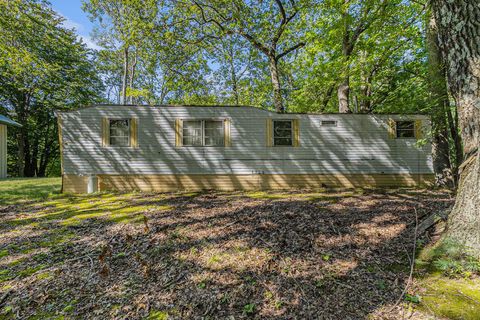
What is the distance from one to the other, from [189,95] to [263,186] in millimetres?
10824

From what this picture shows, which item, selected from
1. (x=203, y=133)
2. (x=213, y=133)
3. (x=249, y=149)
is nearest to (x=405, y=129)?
(x=249, y=149)

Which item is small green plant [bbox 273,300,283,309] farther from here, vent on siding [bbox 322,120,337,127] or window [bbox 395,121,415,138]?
window [bbox 395,121,415,138]

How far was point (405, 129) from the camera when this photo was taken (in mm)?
8461

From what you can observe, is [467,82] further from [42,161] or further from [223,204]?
[42,161]

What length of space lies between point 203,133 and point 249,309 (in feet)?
22.6

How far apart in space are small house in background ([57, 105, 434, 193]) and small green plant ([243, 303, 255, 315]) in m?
6.23

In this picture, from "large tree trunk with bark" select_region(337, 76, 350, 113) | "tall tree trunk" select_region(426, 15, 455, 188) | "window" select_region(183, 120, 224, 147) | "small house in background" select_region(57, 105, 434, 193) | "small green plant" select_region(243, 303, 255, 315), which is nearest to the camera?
"small green plant" select_region(243, 303, 255, 315)

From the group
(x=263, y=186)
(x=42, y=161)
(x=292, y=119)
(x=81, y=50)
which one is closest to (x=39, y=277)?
(x=263, y=186)

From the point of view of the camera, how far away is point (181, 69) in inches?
508

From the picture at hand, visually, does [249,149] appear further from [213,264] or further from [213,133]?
[213,264]

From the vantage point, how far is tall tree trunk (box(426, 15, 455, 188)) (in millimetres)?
5785

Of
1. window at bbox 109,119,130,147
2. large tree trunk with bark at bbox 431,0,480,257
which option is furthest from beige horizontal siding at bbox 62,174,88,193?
large tree trunk with bark at bbox 431,0,480,257

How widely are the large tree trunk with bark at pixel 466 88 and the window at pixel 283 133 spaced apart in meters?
5.87

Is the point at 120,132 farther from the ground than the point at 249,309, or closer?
farther from the ground
